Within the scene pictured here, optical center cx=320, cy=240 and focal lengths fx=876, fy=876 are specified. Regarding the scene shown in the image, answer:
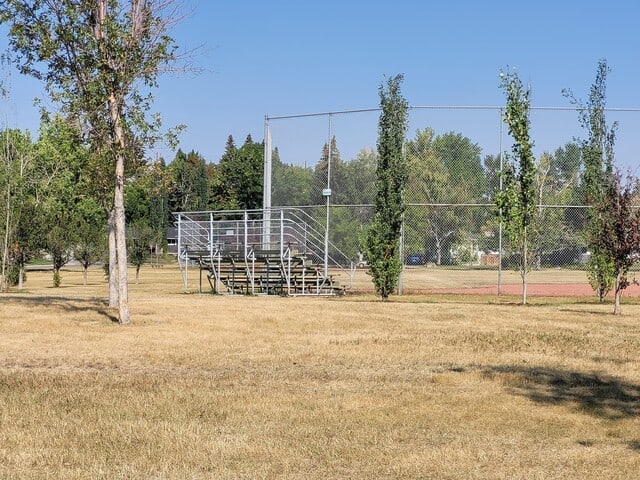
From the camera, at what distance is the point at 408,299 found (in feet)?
82.8

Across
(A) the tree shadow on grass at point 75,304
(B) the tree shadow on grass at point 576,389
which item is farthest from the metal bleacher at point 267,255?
(B) the tree shadow on grass at point 576,389

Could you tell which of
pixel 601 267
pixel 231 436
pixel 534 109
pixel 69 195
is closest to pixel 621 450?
pixel 231 436

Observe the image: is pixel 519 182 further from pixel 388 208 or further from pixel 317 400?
pixel 317 400

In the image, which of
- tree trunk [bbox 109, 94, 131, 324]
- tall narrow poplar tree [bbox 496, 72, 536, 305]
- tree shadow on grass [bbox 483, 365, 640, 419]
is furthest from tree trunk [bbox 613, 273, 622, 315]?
tree trunk [bbox 109, 94, 131, 324]

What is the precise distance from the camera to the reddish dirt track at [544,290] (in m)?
29.6

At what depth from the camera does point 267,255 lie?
1089 inches

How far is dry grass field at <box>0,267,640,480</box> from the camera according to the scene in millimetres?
6348

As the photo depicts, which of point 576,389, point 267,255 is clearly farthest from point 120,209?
point 267,255

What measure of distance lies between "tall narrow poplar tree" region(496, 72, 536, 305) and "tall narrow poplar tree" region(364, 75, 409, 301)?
321 centimetres

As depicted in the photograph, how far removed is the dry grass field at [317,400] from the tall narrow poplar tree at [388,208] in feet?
25.1

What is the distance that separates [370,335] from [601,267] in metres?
12.0

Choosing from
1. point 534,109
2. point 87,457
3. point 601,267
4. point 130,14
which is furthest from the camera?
point 534,109

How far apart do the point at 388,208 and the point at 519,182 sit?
12.4 feet

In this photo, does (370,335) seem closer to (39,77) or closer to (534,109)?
(39,77)
